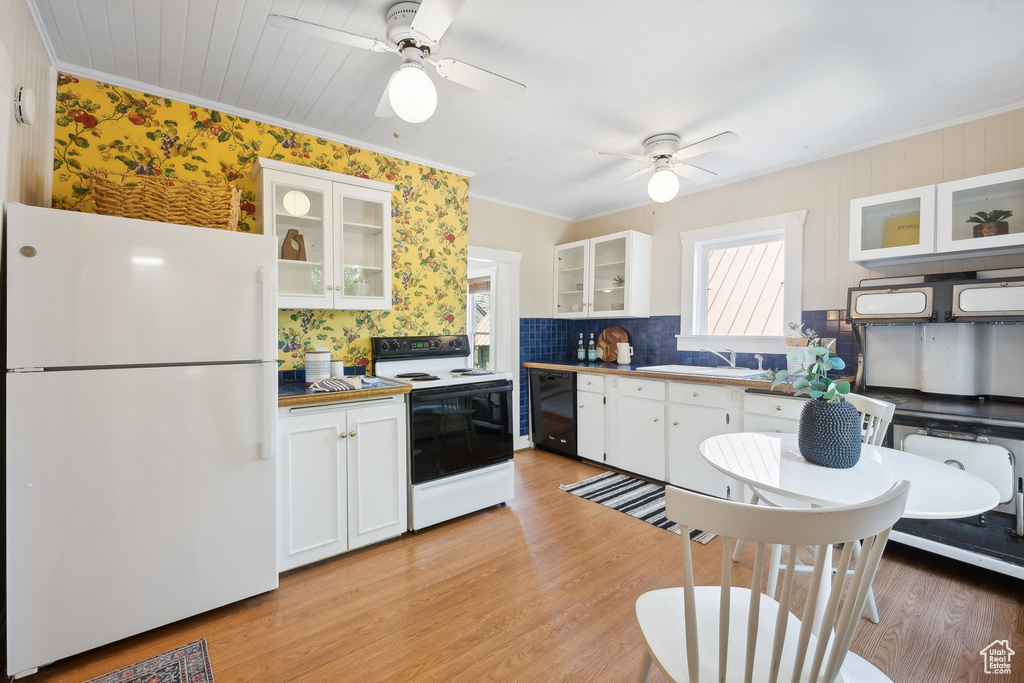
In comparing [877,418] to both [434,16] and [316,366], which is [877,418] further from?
[316,366]

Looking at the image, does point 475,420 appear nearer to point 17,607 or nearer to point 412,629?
point 412,629

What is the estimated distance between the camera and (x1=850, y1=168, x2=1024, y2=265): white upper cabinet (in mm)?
2186

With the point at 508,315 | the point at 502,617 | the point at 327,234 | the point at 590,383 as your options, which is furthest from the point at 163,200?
the point at 590,383

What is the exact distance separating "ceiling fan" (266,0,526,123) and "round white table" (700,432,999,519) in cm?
168

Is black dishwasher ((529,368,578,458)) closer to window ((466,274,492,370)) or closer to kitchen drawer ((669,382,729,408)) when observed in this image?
window ((466,274,492,370))

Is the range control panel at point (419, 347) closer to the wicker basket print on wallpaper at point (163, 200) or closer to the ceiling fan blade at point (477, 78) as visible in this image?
the wicker basket print on wallpaper at point (163, 200)

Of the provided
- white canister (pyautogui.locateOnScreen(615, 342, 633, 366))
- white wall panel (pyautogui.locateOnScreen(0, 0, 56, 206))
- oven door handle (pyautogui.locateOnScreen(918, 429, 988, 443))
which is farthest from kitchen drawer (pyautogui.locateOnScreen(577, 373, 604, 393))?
white wall panel (pyautogui.locateOnScreen(0, 0, 56, 206))

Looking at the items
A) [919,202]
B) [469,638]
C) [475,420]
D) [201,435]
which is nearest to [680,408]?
[475,420]

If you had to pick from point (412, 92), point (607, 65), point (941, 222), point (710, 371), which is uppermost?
point (607, 65)

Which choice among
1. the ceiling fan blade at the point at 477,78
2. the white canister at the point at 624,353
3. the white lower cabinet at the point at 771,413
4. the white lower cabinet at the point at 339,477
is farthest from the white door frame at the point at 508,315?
the ceiling fan blade at the point at 477,78

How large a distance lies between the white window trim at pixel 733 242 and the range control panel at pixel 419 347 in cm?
193

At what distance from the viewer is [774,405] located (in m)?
2.70

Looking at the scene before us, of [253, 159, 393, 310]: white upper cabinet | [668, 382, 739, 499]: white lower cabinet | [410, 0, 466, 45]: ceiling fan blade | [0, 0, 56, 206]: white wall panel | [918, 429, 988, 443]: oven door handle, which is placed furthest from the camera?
[668, 382, 739, 499]: white lower cabinet

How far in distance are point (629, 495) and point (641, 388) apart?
31.8 inches
